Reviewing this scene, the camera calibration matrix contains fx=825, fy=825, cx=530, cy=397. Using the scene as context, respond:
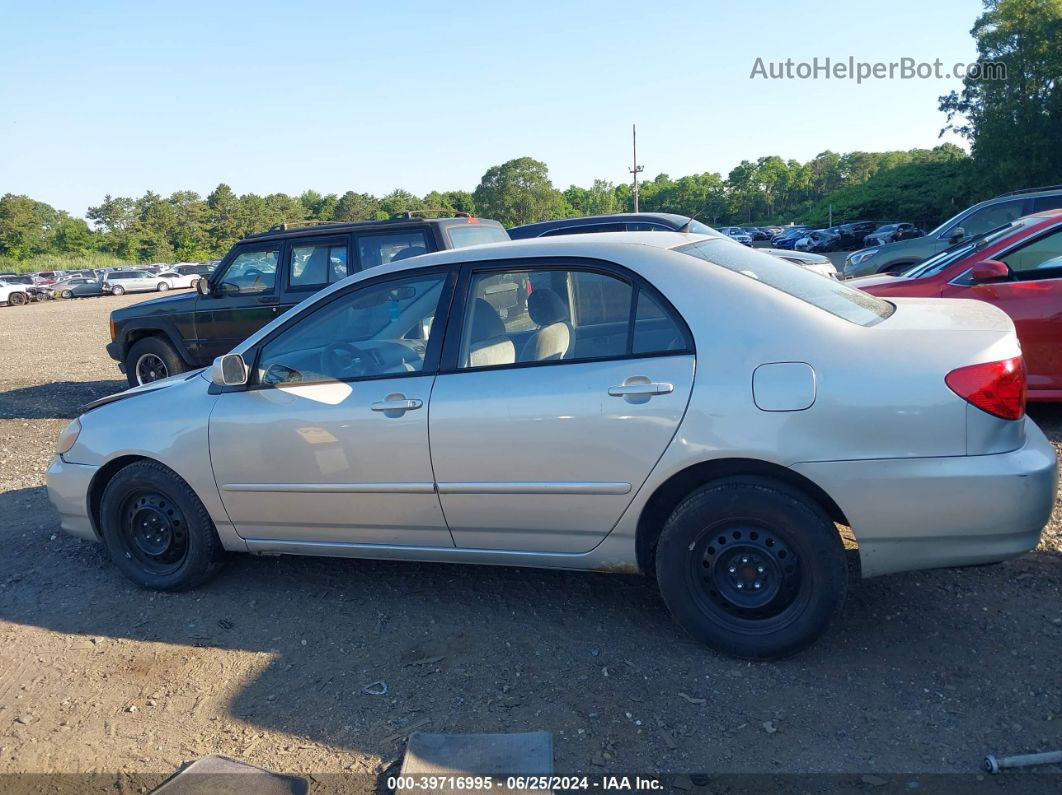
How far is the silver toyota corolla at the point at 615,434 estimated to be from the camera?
303cm

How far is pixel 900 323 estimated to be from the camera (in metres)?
3.34

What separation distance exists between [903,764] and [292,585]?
9.91 ft

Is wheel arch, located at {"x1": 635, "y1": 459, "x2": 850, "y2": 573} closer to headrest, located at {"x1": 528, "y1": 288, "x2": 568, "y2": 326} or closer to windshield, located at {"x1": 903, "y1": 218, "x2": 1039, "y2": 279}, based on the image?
headrest, located at {"x1": 528, "y1": 288, "x2": 568, "y2": 326}

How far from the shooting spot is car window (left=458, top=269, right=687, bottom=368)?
3391 millimetres

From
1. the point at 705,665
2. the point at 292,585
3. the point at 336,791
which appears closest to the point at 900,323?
the point at 705,665

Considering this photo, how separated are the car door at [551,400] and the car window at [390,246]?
4148mm

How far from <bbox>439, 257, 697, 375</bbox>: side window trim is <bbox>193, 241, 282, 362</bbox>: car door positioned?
5240 millimetres

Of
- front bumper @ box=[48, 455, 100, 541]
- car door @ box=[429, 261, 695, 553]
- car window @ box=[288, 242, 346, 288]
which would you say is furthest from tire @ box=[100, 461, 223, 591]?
car window @ box=[288, 242, 346, 288]

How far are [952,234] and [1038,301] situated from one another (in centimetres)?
555

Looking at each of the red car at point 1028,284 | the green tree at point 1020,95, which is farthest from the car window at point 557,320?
the green tree at point 1020,95

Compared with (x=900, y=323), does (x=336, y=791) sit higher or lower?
lower

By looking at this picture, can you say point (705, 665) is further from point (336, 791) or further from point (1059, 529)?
point (1059, 529)

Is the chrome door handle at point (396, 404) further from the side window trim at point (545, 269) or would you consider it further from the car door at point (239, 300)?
the car door at point (239, 300)

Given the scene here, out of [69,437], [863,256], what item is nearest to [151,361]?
[69,437]
